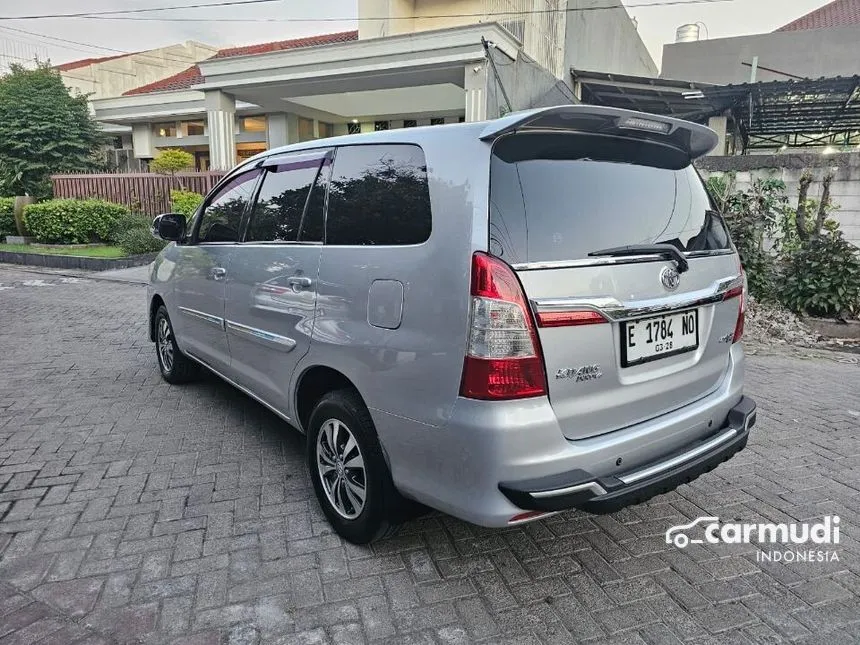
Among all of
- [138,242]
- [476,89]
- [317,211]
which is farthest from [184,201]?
[317,211]

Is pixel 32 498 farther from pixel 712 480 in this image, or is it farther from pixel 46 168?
pixel 46 168

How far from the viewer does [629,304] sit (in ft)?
6.93

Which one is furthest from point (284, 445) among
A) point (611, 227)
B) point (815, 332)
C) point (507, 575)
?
point (815, 332)

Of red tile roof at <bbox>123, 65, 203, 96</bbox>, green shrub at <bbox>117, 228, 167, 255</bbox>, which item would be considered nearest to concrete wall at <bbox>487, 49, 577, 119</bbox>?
green shrub at <bbox>117, 228, 167, 255</bbox>

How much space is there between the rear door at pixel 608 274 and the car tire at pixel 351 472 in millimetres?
818

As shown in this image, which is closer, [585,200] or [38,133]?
[585,200]

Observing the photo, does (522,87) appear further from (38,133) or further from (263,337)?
(38,133)

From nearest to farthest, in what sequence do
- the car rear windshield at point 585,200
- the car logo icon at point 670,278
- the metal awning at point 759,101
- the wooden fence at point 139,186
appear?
the car rear windshield at point 585,200
the car logo icon at point 670,278
the metal awning at point 759,101
the wooden fence at point 139,186

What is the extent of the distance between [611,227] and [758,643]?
1562 millimetres

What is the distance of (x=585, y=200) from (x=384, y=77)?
12655mm

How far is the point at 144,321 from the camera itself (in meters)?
7.42

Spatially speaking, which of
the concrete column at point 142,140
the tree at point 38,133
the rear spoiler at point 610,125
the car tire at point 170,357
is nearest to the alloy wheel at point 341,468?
the rear spoiler at point 610,125

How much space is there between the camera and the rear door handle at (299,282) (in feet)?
8.96

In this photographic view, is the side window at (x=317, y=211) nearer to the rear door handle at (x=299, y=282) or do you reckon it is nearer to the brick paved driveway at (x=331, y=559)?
the rear door handle at (x=299, y=282)
